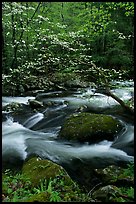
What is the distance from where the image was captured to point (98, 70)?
25.5 ft

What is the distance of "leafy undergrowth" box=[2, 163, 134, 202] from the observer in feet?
15.5

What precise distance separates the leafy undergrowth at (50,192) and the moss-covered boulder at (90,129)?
2.69 metres

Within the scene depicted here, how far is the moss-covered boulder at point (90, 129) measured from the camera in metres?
8.48

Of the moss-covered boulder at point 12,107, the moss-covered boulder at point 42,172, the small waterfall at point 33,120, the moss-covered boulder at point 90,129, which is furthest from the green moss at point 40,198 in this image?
the moss-covered boulder at point 12,107

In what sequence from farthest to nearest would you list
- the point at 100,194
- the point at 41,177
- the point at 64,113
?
the point at 64,113
the point at 41,177
the point at 100,194

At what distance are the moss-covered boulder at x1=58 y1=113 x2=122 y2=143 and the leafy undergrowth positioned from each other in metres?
2.69

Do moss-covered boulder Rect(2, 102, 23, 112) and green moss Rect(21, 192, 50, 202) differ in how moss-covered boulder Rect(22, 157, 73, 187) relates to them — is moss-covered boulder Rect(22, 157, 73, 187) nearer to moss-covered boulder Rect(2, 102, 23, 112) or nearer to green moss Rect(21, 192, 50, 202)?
green moss Rect(21, 192, 50, 202)

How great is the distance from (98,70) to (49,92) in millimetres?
9059

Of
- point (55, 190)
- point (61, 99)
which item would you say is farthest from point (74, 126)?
point (61, 99)

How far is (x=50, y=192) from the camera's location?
484 cm

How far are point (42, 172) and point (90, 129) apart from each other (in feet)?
9.66

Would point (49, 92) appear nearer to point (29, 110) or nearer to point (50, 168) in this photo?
point (29, 110)

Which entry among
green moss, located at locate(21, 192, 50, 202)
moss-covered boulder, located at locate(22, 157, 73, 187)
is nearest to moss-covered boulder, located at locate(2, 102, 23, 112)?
moss-covered boulder, located at locate(22, 157, 73, 187)

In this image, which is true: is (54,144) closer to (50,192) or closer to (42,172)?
(42,172)
